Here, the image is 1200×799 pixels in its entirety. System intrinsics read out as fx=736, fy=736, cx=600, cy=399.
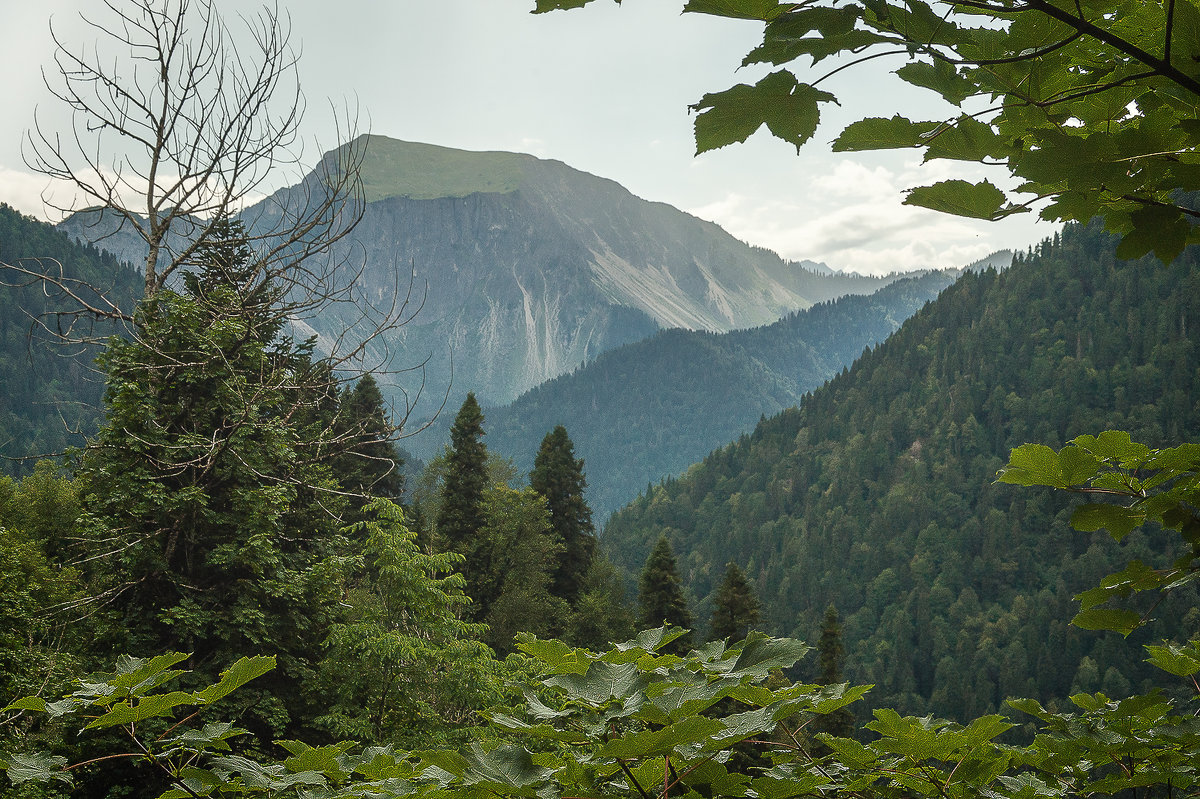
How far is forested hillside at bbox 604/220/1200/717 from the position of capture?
85875 millimetres

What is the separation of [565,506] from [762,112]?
3427 centimetres

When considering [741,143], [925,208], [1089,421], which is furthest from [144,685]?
[1089,421]

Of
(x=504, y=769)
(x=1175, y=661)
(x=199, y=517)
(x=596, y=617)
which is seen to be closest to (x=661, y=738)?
(x=504, y=769)

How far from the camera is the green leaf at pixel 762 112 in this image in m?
1.04

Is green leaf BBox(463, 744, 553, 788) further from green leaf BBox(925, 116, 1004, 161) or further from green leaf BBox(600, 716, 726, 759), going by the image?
green leaf BBox(925, 116, 1004, 161)

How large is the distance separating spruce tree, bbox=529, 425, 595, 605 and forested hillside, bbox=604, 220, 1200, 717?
57782mm

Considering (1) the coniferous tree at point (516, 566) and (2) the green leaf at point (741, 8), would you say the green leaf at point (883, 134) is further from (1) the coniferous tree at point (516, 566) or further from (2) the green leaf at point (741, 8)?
(1) the coniferous tree at point (516, 566)

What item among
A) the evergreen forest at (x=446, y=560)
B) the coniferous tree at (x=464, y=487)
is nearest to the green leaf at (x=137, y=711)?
the evergreen forest at (x=446, y=560)

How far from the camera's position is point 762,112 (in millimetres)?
1070

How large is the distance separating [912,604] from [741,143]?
108 m

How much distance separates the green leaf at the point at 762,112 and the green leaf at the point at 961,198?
0.22 meters

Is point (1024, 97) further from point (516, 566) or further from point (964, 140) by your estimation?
point (516, 566)

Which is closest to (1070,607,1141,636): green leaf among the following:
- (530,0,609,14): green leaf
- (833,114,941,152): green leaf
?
(833,114,941,152): green leaf

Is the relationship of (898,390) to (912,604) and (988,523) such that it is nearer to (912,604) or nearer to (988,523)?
(988,523)
